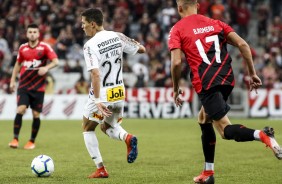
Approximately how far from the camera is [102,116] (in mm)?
8664

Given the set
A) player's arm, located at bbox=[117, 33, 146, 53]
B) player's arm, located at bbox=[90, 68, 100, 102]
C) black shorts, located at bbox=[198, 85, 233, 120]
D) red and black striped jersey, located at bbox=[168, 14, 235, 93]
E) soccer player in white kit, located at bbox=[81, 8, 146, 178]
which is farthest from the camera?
player's arm, located at bbox=[117, 33, 146, 53]

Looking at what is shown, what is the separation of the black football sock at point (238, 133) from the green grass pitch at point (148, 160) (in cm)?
114

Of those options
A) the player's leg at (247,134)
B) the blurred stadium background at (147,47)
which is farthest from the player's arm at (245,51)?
the blurred stadium background at (147,47)

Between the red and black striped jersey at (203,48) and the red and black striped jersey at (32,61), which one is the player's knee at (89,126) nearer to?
the red and black striped jersey at (203,48)

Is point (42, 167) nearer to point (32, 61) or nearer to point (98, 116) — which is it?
point (98, 116)

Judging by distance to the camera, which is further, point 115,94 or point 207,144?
point 115,94

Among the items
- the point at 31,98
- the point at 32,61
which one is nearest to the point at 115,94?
the point at 32,61

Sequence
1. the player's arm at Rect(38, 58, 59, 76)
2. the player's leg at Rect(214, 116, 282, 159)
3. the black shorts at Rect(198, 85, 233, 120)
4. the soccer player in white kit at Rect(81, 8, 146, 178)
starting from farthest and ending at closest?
the player's arm at Rect(38, 58, 59, 76)
the soccer player in white kit at Rect(81, 8, 146, 178)
the black shorts at Rect(198, 85, 233, 120)
the player's leg at Rect(214, 116, 282, 159)

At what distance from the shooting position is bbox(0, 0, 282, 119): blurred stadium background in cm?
2292

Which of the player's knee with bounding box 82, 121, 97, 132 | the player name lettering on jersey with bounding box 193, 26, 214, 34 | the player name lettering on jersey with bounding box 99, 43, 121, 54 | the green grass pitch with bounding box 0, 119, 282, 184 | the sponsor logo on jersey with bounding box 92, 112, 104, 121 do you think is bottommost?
the green grass pitch with bounding box 0, 119, 282, 184

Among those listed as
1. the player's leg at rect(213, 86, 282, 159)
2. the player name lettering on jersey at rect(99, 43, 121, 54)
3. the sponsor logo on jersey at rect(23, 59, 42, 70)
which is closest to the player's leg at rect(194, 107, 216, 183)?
the player's leg at rect(213, 86, 282, 159)

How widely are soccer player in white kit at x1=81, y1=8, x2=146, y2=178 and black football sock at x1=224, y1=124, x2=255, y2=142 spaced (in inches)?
60.1

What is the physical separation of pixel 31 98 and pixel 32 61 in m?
0.79

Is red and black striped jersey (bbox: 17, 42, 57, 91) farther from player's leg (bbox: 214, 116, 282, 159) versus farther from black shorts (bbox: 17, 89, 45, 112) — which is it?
player's leg (bbox: 214, 116, 282, 159)
